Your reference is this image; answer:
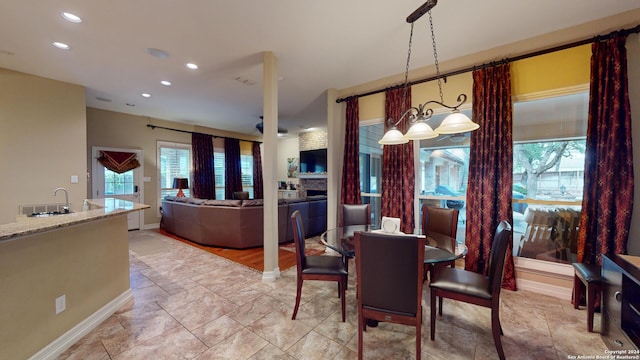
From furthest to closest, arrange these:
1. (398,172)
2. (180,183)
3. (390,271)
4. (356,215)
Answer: (180,183) → (398,172) → (356,215) → (390,271)

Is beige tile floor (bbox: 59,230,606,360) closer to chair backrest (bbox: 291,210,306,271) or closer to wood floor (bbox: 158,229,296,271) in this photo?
chair backrest (bbox: 291,210,306,271)

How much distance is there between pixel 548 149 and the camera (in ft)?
9.17

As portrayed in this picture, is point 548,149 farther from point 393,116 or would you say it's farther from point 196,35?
point 196,35

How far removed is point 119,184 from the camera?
5570 mm

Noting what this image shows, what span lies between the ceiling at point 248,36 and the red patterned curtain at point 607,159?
0.55 meters

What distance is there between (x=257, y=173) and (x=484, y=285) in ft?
24.5

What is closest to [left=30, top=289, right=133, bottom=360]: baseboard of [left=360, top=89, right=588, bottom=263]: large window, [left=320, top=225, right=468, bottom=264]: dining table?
[left=320, top=225, right=468, bottom=264]: dining table

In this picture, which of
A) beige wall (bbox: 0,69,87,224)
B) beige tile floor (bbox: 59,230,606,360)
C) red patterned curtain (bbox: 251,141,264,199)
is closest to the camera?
beige tile floor (bbox: 59,230,606,360)

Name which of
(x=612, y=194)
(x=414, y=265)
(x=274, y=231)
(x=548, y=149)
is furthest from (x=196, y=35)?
(x=612, y=194)

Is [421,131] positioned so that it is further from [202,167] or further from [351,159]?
[202,167]

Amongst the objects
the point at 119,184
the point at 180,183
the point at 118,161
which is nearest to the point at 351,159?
the point at 180,183

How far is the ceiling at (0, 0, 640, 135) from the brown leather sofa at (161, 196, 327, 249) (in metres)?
2.15

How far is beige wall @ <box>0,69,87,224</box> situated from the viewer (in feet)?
11.2

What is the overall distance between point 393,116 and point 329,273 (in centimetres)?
261
